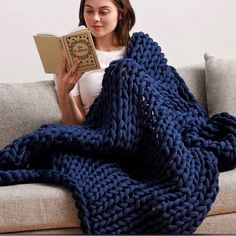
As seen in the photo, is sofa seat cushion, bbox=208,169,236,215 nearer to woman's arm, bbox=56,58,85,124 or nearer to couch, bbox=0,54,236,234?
couch, bbox=0,54,236,234

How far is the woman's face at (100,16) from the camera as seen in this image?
2.12 m

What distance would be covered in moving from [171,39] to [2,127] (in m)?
1.04

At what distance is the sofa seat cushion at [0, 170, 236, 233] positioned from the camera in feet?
5.13

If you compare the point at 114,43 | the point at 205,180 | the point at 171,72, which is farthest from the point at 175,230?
the point at 114,43

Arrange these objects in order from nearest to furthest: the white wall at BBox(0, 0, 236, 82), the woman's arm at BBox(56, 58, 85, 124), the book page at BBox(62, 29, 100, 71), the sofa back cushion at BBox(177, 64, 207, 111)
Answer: the book page at BBox(62, 29, 100, 71)
the woman's arm at BBox(56, 58, 85, 124)
the sofa back cushion at BBox(177, 64, 207, 111)
the white wall at BBox(0, 0, 236, 82)

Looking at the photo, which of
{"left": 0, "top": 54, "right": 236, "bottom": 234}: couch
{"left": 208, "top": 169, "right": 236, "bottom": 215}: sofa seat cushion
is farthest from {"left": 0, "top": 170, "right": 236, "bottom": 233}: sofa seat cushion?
{"left": 208, "top": 169, "right": 236, "bottom": 215}: sofa seat cushion

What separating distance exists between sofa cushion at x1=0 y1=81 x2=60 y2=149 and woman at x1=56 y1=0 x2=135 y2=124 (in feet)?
0.31

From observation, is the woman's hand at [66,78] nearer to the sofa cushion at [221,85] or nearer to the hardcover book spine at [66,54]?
the hardcover book spine at [66,54]

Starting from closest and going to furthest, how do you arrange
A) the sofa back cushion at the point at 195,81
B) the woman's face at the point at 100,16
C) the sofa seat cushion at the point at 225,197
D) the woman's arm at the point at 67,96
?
the sofa seat cushion at the point at 225,197
the woman's arm at the point at 67,96
the woman's face at the point at 100,16
the sofa back cushion at the point at 195,81

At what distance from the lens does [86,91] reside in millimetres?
2152

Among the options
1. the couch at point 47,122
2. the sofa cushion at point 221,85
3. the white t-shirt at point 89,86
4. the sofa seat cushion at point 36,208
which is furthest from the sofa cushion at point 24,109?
the sofa cushion at point 221,85

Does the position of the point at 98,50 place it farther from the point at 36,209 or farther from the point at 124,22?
the point at 36,209

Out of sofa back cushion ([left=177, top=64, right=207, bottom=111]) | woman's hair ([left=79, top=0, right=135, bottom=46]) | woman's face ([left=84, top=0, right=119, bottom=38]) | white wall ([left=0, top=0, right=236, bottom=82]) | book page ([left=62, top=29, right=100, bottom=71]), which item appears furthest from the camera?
white wall ([left=0, top=0, right=236, bottom=82])

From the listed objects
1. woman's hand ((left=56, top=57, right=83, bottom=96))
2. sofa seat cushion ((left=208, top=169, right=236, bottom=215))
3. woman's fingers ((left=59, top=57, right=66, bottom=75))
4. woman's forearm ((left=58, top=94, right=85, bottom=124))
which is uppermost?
woman's fingers ((left=59, top=57, right=66, bottom=75))
